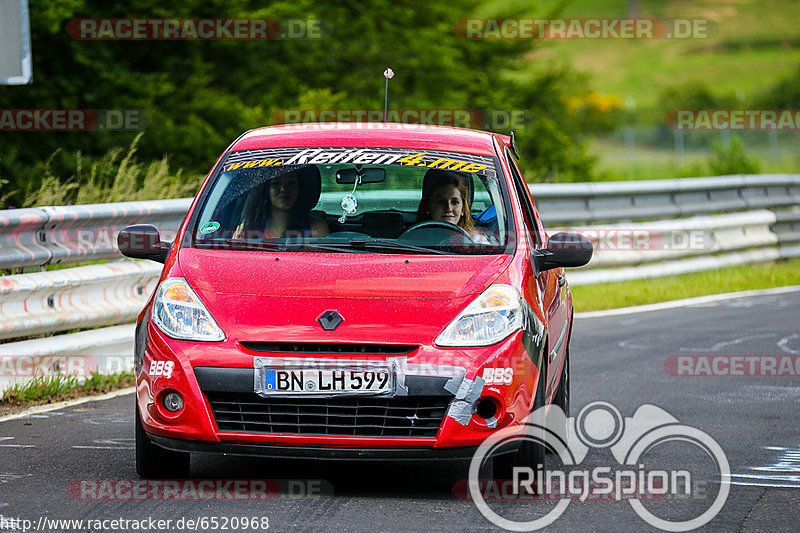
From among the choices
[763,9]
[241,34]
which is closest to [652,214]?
[241,34]

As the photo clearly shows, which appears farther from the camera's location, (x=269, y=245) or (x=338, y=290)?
(x=269, y=245)

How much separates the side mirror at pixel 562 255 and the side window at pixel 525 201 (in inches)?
8.8

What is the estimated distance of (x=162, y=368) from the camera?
5863mm

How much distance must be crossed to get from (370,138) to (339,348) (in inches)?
68.5

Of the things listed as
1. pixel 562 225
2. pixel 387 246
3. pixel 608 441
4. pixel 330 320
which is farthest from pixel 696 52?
pixel 330 320

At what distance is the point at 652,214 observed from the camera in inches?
650

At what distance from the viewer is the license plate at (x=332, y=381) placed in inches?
224

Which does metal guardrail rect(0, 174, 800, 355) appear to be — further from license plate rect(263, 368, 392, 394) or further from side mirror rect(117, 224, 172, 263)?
license plate rect(263, 368, 392, 394)

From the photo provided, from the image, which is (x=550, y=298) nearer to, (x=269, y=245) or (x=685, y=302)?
(x=269, y=245)

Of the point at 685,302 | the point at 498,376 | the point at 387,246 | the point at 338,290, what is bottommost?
the point at 685,302

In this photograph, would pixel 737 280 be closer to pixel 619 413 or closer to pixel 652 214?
pixel 652 214

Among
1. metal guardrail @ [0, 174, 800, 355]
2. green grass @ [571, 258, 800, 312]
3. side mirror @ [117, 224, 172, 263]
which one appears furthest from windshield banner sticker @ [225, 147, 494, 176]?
green grass @ [571, 258, 800, 312]
